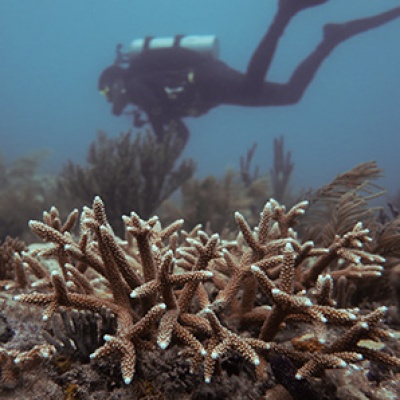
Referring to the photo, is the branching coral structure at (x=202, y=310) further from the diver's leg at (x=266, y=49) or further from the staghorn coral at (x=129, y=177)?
the diver's leg at (x=266, y=49)

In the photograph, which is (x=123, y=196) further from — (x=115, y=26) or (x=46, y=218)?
(x=115, y=26)

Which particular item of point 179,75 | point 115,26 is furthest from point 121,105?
point 115,26

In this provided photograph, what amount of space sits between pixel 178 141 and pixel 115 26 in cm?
13560

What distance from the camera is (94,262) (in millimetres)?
2080

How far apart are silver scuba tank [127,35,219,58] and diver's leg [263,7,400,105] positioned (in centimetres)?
209

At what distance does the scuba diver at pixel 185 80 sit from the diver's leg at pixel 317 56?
3 cm

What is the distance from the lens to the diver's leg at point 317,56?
1073cm

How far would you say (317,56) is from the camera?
438 inches

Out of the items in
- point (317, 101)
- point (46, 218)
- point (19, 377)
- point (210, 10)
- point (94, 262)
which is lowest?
point (19, 377)

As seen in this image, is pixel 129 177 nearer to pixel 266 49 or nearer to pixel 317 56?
pixel 266 49

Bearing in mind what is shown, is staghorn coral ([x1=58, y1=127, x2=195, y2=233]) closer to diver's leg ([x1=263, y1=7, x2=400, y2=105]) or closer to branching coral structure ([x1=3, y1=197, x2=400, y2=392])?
branching coral structure ([x1=3, y1=197, x2=400, y2=392])

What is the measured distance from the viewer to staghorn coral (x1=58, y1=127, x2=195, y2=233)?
6527 millimetres

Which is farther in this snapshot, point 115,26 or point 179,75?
point 115,26

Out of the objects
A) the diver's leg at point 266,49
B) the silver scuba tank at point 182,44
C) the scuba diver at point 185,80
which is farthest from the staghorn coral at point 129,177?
the silver scuba tank at point 182,44
